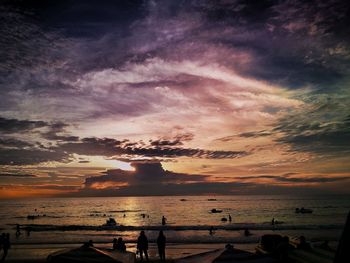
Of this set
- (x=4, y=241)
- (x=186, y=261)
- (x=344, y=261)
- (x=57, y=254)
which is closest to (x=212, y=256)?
(x=186, y=261)

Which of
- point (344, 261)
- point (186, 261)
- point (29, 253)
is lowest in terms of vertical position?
point (29, 253)

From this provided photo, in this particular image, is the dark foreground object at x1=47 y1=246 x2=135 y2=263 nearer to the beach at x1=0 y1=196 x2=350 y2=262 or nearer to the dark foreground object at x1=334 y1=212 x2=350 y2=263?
the dark foreground object at x1=334 y1=212 x2=350 y2=263

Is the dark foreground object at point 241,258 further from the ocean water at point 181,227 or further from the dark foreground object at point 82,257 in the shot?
the ocean water at point 181,227

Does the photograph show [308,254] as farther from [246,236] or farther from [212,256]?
[246,236]

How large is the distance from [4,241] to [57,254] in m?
15.6

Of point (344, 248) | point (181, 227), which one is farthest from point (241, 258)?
point (181, 227)

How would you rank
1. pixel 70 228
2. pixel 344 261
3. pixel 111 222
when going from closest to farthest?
pixel 344 261 < pixel 70 228 < pixel 111 222

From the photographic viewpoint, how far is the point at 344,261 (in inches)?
100

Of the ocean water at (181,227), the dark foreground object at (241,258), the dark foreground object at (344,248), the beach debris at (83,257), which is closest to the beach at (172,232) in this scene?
the ocean water at (181,227)

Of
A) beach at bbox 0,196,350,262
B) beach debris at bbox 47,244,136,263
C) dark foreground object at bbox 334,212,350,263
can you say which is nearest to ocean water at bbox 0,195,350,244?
beach at bbox 0,196,350,262

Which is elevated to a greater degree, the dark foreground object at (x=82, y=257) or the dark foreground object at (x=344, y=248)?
the dark foreground object at (x=344, y=248)

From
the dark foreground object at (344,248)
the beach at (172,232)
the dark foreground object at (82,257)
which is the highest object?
the dark foreground object at (344,248)

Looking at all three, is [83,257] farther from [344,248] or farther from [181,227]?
[181,227]

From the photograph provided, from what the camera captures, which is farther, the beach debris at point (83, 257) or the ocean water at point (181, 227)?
the ocean water at point (181, 227)
